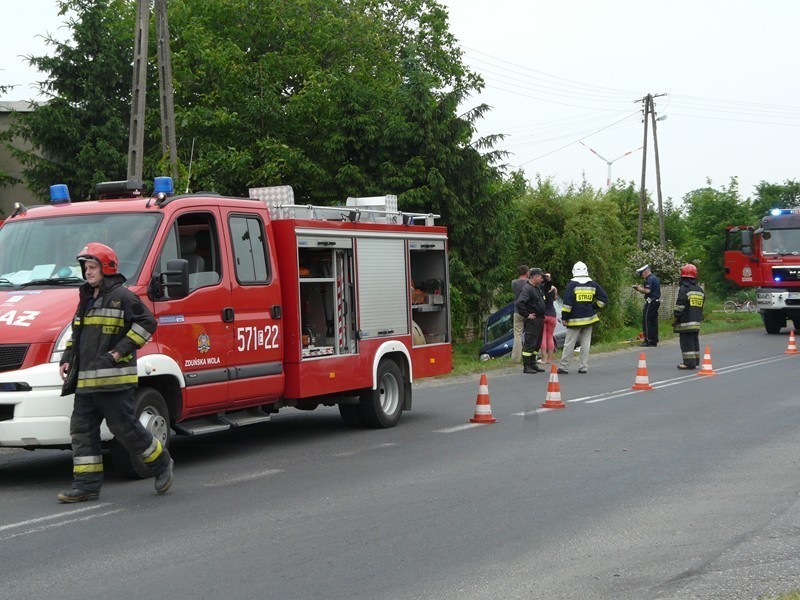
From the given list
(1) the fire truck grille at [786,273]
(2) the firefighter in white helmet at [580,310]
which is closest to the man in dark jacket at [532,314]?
(2) the firefighter in white helmet at [580,310]

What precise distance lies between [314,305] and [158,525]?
458 cm

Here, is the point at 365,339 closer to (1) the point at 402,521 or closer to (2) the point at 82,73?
(1) the point at 402,521

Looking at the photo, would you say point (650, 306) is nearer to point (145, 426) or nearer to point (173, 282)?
point (173, 282)

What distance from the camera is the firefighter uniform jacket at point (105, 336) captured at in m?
8.19

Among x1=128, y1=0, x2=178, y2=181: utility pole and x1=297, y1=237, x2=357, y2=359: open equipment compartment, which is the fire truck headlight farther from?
x1=128, y1=0, x2=178, y2=181: utility pole

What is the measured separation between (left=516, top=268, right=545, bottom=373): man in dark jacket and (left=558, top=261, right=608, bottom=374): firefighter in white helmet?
1.61 feet

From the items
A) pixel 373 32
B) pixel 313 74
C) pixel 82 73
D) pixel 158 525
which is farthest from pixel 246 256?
pixel 373 32

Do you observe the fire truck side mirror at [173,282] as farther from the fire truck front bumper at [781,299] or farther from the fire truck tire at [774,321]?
the fire truck tire at [774,321]

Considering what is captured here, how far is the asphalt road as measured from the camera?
610 centimetres

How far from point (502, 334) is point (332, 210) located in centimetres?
1530

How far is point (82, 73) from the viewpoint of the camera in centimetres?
3475

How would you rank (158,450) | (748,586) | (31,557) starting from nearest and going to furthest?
(748,586) → (31,557) → (158,450)

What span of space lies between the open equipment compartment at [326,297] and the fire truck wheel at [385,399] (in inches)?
28.3

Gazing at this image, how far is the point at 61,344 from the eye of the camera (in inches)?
348
